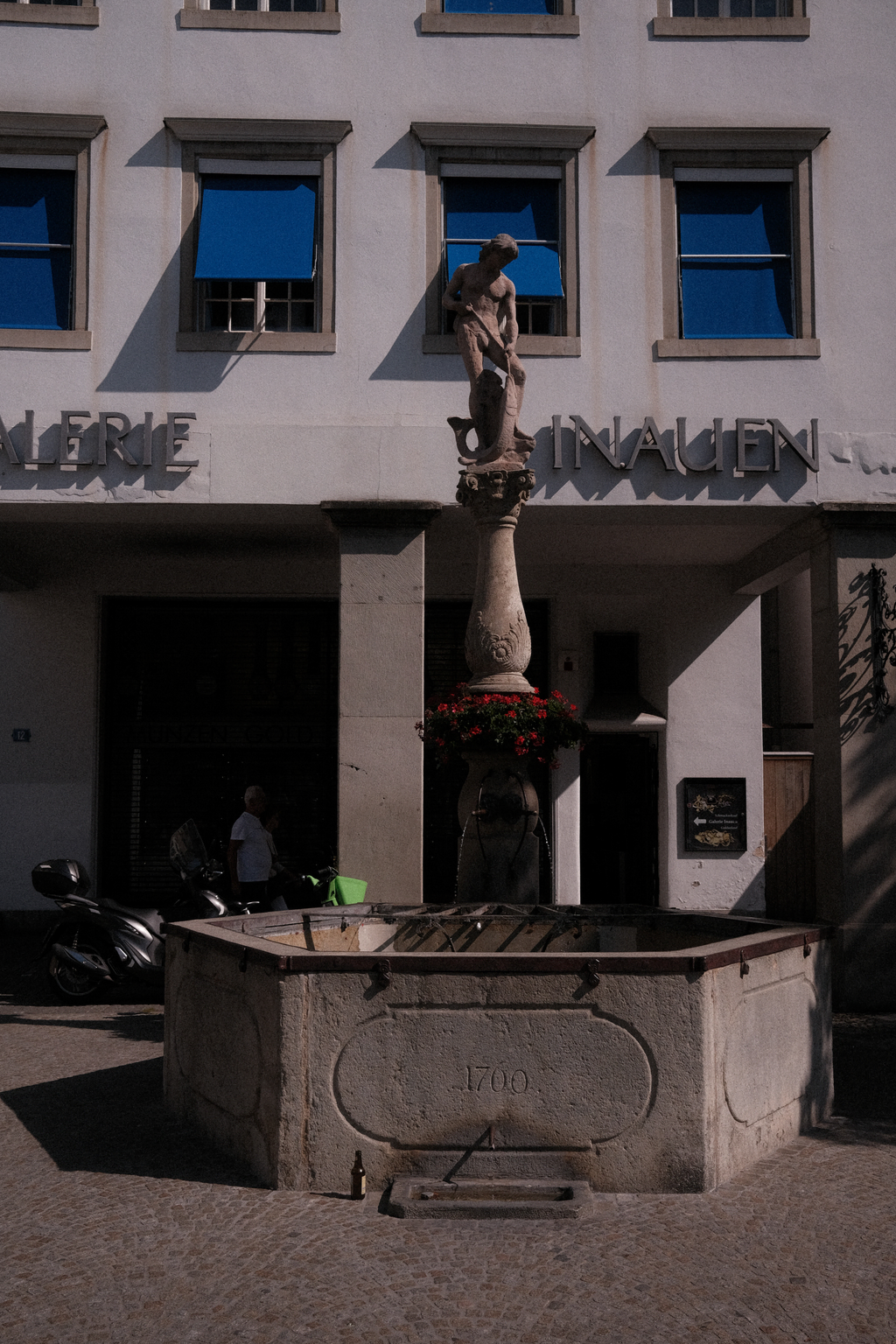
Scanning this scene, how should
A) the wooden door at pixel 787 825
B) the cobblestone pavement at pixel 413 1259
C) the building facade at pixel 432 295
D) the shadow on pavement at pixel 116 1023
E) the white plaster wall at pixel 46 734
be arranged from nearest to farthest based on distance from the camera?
the cobblestone pavement at pixel 413 1259 < the shadow on pavement at pixel 116 1023 < the building facade at pixel 432 295 < the white plaster wall at pixel 46 734 < the wooden door at pixel 787 825

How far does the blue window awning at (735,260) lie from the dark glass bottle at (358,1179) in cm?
914

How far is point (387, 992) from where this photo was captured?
16.8ft

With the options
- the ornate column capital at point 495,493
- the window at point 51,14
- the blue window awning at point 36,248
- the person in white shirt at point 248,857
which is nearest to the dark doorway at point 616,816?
the person in white shirt at point 248,857

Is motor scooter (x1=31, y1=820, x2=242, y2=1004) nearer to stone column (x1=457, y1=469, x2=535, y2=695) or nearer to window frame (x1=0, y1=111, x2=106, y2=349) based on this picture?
stone column (x1=457, y1=469, x2=535, y2=695)

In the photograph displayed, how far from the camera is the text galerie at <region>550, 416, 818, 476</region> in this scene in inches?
460

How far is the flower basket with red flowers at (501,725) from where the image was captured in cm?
784

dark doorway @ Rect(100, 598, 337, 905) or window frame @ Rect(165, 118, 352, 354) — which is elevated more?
window frame @ Rect(165, 118, 352, 354)

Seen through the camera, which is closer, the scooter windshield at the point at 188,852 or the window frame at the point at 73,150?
the scooter windshield at the point at 188,852

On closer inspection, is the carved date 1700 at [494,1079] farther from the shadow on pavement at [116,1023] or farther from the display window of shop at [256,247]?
the display window of shop at [256,247]

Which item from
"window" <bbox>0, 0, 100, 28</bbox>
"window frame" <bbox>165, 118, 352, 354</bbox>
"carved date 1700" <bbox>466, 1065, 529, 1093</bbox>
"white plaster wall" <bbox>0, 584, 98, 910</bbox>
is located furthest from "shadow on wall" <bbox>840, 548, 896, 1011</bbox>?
"window" <bbox>0, 0, 100, 28</bbox>

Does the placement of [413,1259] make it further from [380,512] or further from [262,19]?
[262,19]

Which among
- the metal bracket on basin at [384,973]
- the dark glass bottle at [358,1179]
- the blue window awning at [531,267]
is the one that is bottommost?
the dark glass bottle at [358,1179]

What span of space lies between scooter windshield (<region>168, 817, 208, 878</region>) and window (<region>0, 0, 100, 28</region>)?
7.74 m

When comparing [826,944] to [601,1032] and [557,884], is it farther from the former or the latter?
[557,884]
